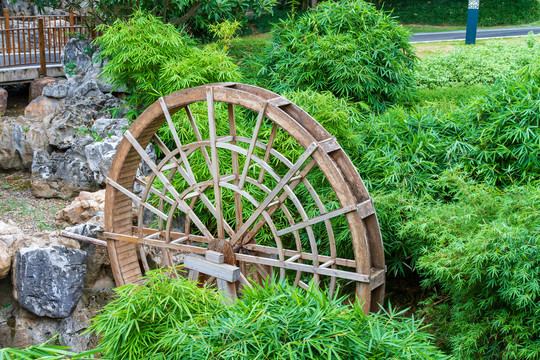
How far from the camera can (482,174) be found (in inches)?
218

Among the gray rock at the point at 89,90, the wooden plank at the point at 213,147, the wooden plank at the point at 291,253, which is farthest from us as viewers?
the gray rock at the point at 89,90

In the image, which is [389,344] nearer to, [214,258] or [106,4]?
[214,258]

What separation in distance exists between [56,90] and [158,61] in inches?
155

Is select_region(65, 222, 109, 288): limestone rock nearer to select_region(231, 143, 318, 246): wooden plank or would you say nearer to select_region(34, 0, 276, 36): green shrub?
select_region(231, 143, 318, 246): wooden plank

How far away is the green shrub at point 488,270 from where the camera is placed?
12.6ft

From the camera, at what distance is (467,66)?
895cm

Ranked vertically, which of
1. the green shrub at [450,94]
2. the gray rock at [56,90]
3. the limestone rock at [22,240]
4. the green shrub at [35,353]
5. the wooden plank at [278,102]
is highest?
the wooden plank at [278,102]

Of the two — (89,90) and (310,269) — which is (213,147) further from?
(89,90)

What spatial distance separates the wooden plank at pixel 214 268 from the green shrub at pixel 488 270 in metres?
1.63

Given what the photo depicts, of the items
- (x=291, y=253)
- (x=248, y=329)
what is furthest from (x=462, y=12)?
(x=248, y=329)

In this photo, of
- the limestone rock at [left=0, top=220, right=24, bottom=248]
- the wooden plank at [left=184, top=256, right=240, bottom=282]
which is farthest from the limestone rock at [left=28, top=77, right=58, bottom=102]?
the wooden plank at [left=184, top=256, right=240, bottom=282]

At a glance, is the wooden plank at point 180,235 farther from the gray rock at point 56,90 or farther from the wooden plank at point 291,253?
the gray rock at point 56,90

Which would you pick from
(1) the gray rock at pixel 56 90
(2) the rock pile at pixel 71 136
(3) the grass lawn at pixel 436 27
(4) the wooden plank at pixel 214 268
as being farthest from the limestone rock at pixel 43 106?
(3) the grass lawn at pixel 436 27

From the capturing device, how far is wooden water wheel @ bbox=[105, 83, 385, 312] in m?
4.63
